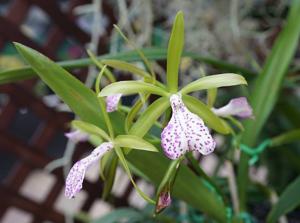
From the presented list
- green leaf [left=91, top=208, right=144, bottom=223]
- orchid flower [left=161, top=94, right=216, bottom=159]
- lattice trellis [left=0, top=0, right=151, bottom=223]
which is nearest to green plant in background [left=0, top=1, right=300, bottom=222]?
orchid flower [left=161, top=94, right=216, bottom=159]

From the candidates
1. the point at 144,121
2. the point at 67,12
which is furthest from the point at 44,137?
the point at 144,121

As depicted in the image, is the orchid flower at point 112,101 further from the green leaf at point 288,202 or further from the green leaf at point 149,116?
the green leaf at point 288,202

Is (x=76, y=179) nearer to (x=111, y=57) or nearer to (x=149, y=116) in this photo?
A: (x=149, y=116)

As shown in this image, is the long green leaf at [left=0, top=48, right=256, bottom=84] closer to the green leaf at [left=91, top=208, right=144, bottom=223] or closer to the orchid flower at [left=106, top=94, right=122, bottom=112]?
the orchid flower at [left=106, top=94, right=122, bottom=112]

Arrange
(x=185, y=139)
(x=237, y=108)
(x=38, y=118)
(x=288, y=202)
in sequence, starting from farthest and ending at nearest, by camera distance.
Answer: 1. (x=38, y=118)
2. (x=288, y=202)
3. (x=237, y=108)
4. (x=185, y=139)

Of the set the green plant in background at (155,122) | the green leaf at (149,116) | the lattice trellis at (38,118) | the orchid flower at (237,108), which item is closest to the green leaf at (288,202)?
the green plant in background at (155,122)

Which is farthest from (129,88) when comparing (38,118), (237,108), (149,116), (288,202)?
(38,118)
